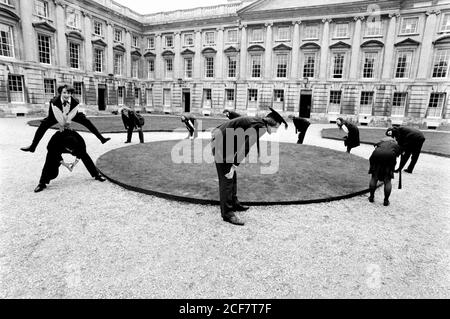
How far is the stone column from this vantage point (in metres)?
23.3

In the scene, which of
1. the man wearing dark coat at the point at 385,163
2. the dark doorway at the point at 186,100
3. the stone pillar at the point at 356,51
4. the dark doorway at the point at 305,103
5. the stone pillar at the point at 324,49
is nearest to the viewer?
the man wearing dark coat at the point at 385,163

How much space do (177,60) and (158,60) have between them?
3074 mm

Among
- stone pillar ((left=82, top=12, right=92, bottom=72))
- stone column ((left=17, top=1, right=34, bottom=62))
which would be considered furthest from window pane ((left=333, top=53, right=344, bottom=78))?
stone column ((left=17, top=1, right=34, bottom=62))

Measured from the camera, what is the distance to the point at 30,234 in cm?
385

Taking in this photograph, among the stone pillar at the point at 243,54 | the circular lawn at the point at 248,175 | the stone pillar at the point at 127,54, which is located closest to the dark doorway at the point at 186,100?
the stone pillar at the point at 127,54

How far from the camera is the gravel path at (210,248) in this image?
2.83 metres

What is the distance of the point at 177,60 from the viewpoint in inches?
1447

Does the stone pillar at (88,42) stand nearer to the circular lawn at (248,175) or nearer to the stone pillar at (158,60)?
the stone pillar at (158,60)

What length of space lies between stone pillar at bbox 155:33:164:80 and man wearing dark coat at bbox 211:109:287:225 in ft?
120

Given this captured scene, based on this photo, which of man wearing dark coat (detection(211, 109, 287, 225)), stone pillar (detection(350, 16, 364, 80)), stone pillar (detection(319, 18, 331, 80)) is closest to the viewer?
man wearing dark coat (detection(211, 109, 287, 225))

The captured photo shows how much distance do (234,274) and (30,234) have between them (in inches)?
118

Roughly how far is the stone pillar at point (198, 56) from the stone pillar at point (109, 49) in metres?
10.1

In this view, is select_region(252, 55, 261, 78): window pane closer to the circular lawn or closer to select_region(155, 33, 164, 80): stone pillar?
select_region(155, 33, 164, 80): stone pillar
